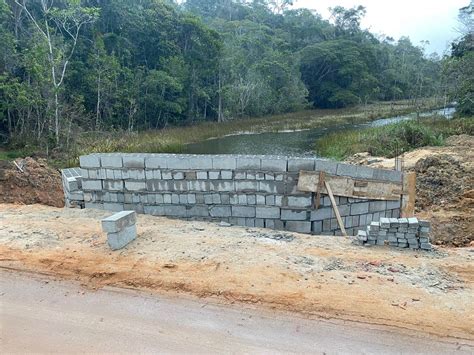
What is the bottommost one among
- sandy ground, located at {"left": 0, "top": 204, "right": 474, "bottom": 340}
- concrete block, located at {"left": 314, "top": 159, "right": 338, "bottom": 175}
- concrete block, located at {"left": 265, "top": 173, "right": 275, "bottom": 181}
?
sandy ground, located at {"left": 0, "top": 204, "right": 474, "bottom": 340}

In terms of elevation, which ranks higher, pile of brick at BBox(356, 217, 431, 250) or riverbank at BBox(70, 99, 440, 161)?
riverbank at BBox(70, 99, 440, 161)

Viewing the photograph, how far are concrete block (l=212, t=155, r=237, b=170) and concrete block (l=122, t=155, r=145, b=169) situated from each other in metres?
1.32

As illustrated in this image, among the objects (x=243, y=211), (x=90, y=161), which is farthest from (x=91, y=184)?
(x=243, y=211)

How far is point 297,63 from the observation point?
141 feet

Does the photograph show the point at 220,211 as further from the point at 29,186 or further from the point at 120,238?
the point at 29,186

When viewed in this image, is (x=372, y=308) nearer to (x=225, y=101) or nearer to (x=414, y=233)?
(x=414, y=233)

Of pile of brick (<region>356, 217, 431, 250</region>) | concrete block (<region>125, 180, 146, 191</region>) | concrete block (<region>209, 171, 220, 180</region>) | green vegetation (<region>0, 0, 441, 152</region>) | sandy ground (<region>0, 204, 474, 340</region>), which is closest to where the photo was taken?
sandy ground (<region>0, 204, 474, 340</region>)

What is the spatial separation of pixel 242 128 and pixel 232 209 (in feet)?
75.8

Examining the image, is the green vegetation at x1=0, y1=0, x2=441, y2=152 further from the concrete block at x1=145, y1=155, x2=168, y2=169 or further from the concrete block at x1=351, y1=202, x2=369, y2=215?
the concrete block at x1=351, y1=202, x2=369, y2=215

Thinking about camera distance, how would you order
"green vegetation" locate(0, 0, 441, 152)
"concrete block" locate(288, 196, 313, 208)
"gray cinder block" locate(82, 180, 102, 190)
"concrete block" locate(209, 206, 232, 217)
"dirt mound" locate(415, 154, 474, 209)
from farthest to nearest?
1. "green vegetation" locate(0, 0, 441, 152)
2. "dirt mound" locate(415, 154, 474, 209)
3. "gray cinder block" locate(82, 180, 102, 190)
4. "concrete block" locate(209, 206, 232, 217)
5. "concrete block" locate(288, 196, 313, 208)

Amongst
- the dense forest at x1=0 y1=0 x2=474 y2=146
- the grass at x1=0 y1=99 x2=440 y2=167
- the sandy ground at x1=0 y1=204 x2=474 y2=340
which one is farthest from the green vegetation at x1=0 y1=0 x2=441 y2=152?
the sandy ground at x1=0 y1=204 x2=474 y2=340

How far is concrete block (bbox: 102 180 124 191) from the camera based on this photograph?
7.52 m

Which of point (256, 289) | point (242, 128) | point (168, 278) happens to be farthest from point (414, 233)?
point (242, 128)

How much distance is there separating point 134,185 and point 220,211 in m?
1.65
